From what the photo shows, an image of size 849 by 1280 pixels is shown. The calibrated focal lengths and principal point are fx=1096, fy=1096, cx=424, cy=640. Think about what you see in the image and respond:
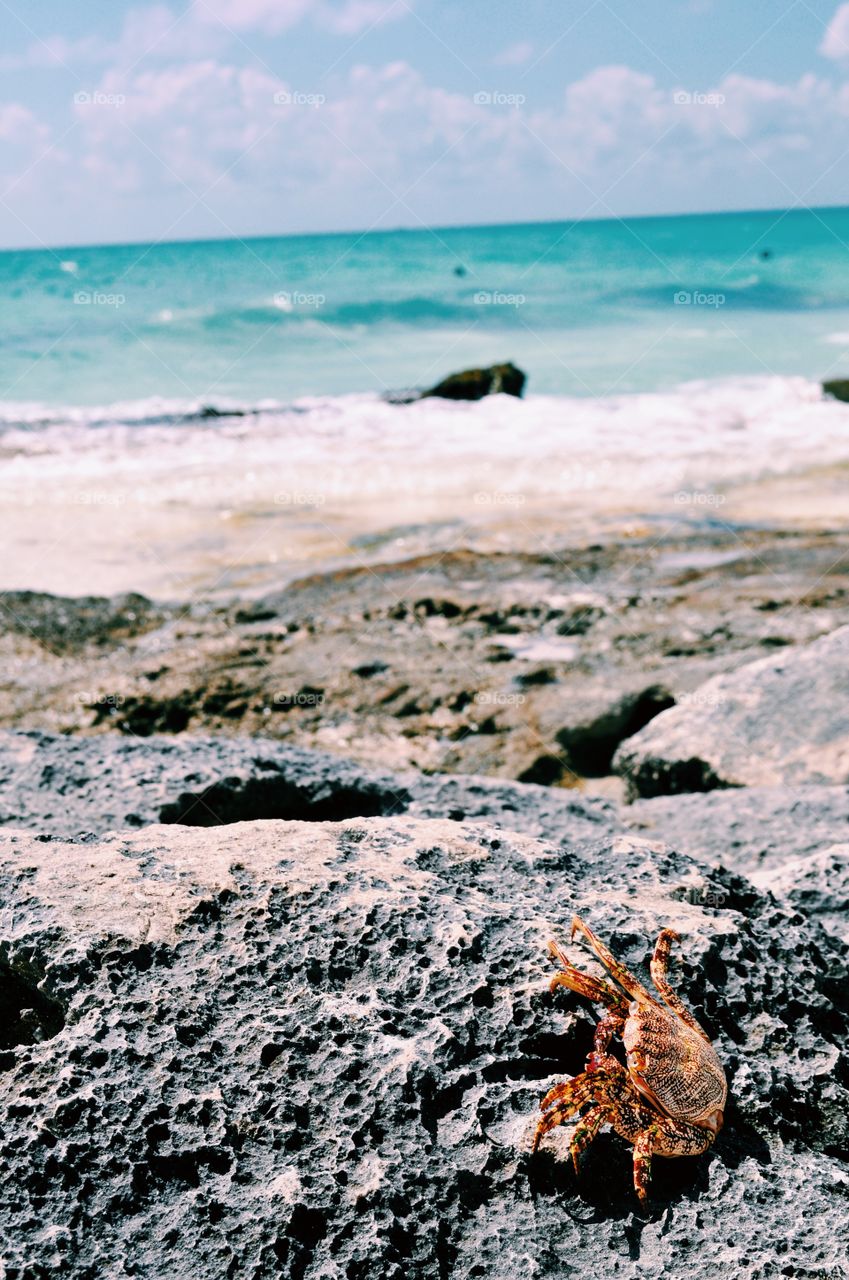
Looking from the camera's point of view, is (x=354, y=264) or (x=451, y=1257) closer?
(x=451, y=1257)

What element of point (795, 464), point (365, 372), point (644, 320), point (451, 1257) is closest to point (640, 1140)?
point (451, 1257)

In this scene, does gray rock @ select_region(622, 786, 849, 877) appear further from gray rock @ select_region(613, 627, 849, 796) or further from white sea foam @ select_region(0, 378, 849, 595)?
white sea foam @ select_region(0, 378, 849, 595)

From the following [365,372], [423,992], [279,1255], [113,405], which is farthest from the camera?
[365,372]

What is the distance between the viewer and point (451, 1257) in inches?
58.8

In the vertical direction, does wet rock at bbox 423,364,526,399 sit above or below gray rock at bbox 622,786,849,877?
above

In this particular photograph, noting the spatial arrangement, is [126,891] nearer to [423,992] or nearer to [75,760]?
[423,992]

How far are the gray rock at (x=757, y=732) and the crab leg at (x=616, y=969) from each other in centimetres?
233

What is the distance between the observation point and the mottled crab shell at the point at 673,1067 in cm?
161


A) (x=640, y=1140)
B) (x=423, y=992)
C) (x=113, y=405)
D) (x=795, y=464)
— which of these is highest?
(x=113, y=405)

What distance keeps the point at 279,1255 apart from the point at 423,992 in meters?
0.45

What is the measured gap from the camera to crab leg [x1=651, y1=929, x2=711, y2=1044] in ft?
5.86

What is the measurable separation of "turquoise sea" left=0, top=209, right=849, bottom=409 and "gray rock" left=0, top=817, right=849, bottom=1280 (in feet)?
46.8

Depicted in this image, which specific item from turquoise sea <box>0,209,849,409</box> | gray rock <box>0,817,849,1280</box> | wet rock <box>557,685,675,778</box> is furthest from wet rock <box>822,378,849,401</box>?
gray rock <box>0,817,849,1280</box>

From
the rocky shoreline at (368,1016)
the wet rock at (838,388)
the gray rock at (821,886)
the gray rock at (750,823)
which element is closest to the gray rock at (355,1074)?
the rocky shoreline at (368,1016)
